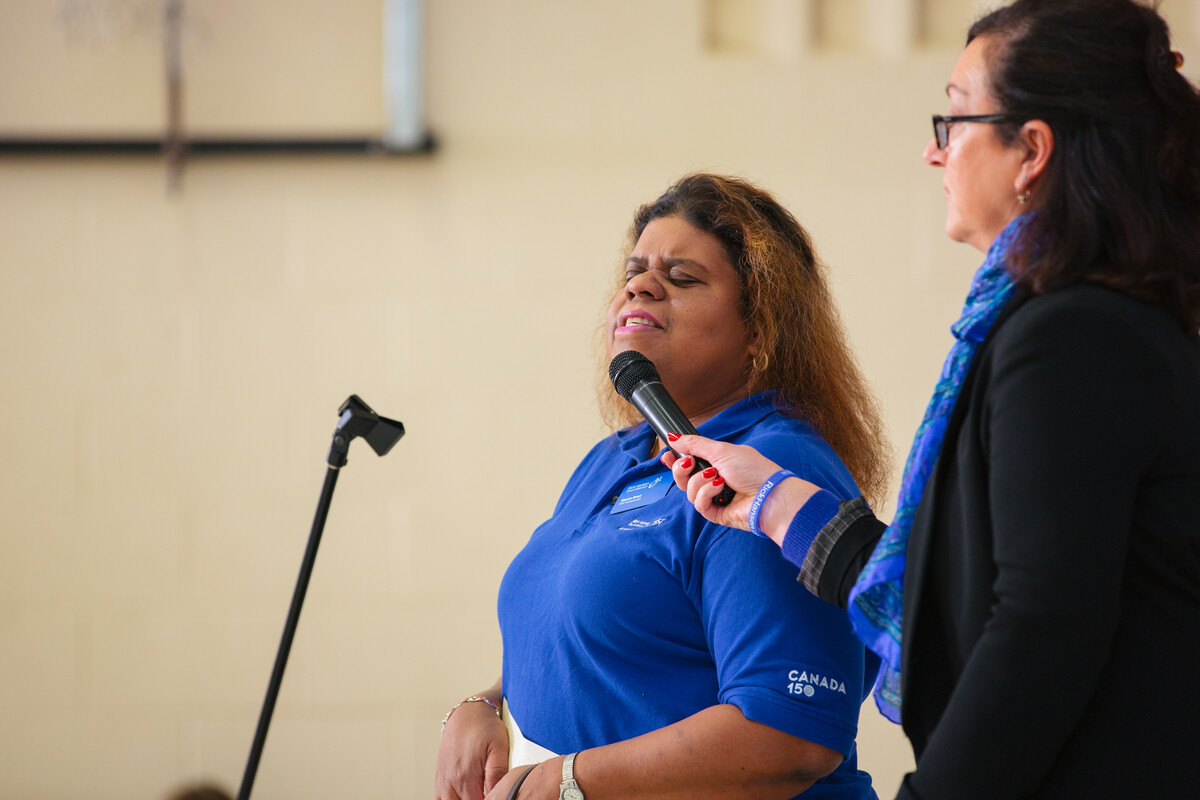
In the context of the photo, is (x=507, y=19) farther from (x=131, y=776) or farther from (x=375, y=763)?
(x=131, y=776)

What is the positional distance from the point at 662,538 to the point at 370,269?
1875 mm

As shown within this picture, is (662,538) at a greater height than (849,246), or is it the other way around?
(849,246)

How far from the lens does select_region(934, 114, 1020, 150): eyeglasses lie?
36.7 inches

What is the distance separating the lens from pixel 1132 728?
0.81 m

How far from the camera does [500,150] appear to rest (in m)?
2.92

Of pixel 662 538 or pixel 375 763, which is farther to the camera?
pixel 375 763

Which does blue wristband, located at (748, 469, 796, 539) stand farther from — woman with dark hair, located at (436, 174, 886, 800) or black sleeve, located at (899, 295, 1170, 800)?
black sleeve, located at (899, 295, 1170, 800)

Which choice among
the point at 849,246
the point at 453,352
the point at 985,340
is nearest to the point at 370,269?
the point at 453,352

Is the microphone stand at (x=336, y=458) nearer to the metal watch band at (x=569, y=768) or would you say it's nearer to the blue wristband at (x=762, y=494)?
the metal watch band at (x=569, y=768)

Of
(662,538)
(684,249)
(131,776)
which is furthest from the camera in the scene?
(131,776)

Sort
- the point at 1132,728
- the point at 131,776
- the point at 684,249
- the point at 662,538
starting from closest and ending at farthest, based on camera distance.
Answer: the point at 1132,728 < the point at 662,538 < the point at 684,249 < the point at 131,776

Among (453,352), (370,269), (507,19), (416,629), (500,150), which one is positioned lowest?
(416,629)

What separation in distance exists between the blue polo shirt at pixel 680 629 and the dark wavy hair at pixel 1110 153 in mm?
460

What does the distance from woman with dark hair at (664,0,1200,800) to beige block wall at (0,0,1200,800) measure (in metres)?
1.95
